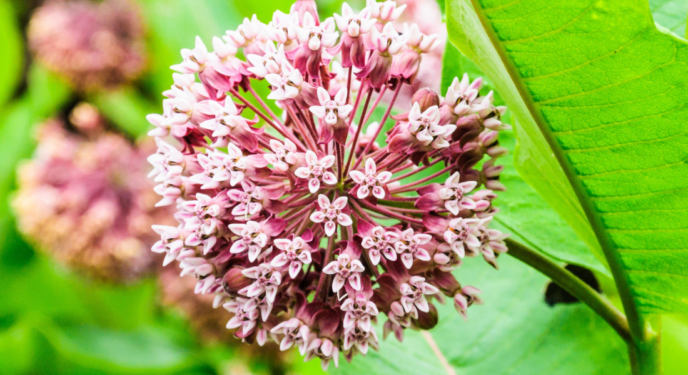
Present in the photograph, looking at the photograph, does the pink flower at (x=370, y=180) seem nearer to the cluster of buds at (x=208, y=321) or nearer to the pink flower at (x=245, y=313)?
the pink flower at (x=245, y=313)

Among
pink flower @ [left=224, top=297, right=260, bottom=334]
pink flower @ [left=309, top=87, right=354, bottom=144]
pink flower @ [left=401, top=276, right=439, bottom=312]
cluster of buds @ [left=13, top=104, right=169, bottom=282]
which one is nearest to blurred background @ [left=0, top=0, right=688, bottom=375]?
cluster of buds @ [left=13, top=104, right=169, bottom=282]

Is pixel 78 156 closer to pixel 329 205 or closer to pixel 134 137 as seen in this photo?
pixel 134 137

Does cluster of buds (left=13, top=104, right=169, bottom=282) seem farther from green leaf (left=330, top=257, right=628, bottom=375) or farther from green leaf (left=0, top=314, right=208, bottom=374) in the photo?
green leaf (left=330, top=257, right=628, bottom=375)

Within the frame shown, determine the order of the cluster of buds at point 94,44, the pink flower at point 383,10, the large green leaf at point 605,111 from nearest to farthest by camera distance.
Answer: the large green leaf at point 605,111
the pink flower at point 383,10
the cluster of buds at point 94,44

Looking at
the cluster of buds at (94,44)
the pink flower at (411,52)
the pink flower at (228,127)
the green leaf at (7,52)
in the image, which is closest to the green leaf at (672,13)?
the pink flower at (411,52)

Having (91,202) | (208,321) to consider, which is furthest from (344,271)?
(91,202)

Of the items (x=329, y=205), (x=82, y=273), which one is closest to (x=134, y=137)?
(x=82, y=273)
